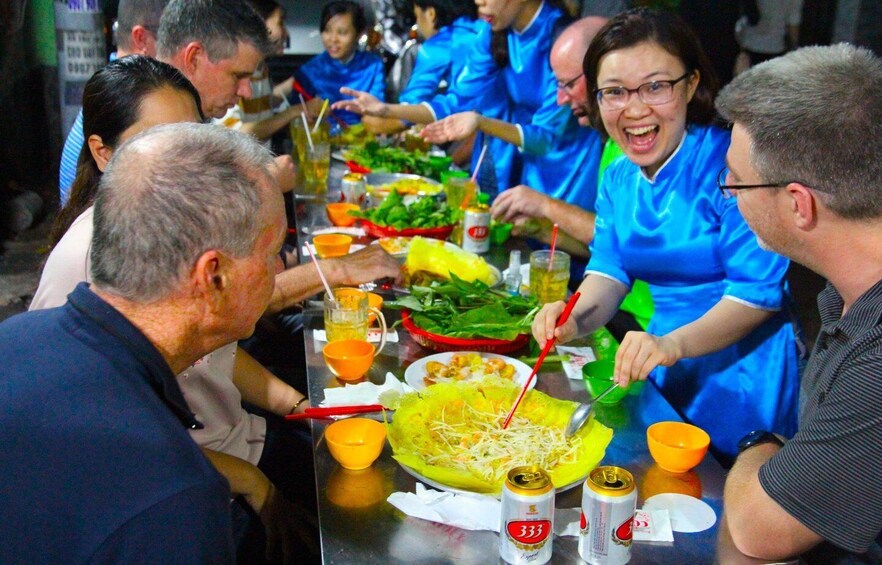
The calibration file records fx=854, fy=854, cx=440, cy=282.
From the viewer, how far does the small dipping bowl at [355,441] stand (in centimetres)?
178

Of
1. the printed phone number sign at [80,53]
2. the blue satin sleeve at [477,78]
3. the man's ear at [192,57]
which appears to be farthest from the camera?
the printed phone number sign at [80,53]

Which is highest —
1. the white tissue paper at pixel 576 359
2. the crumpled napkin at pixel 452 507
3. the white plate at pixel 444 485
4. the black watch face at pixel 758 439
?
the black watch face at pixel 758 439

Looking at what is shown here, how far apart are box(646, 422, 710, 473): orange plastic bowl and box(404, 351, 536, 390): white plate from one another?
0.41m

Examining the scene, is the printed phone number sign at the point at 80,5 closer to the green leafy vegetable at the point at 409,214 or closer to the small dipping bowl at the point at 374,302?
the green leafy vegetable at the point at 409,214

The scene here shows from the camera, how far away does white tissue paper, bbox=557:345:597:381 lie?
2.36 metres

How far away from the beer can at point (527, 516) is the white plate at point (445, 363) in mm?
706

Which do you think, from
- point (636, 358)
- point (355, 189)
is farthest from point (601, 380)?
point (355, 189)

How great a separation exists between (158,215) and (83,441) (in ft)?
1.24

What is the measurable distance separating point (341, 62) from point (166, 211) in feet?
19.0

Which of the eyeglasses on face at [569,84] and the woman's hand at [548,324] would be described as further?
the eyeglasses on face at [569,84]

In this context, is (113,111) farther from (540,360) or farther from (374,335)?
(540,360)

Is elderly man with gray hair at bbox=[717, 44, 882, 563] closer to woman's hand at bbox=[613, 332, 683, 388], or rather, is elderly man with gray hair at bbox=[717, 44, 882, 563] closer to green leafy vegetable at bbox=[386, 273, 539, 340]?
woman's hand at bbox=[613, 332, 683, 388]

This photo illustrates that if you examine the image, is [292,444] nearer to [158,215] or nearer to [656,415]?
[656,415]

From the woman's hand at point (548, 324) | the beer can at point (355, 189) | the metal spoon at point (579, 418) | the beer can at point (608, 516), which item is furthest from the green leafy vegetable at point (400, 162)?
the beer can at point (608, 516)
